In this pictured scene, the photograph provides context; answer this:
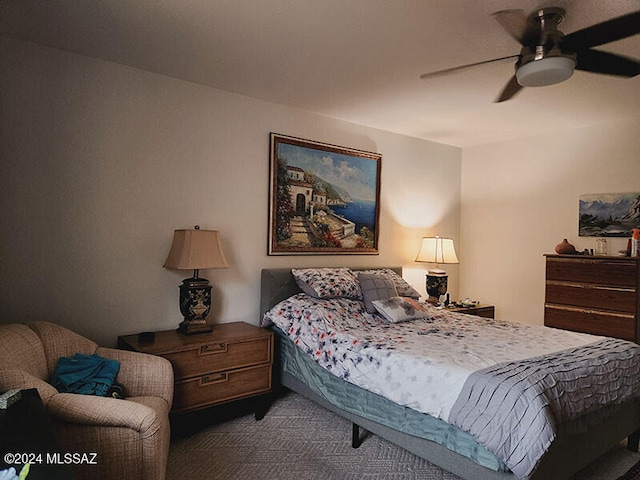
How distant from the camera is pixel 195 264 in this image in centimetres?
298

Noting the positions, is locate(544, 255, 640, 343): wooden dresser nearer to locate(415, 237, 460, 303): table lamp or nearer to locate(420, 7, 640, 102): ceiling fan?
locate(415, 237, 460, 303): table lamp

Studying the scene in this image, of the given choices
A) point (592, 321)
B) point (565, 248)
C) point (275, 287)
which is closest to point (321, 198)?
point (275, 287)

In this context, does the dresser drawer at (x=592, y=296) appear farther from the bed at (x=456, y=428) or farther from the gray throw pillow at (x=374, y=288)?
the gray throw pillow at (x=374, y=288)

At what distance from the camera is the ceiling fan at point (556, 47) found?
207 centimetres

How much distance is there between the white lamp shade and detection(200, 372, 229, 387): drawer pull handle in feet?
8.55

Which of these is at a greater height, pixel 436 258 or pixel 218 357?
pixel 436 258

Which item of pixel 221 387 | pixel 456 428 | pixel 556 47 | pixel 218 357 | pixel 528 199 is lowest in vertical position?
pixel 221 387

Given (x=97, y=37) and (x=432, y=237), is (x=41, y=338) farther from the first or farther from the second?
(x=432, y=237)

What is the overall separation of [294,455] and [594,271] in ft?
10.1

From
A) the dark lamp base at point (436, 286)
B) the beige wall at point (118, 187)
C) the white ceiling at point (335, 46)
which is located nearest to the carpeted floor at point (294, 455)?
the beige wall at point (118, 187)

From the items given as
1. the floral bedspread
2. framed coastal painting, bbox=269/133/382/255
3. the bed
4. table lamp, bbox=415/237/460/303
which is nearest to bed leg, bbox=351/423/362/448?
the bed

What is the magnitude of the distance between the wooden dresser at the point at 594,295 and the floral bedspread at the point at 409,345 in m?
0.98

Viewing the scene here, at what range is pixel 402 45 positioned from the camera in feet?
8.46

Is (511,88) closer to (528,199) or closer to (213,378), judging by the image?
(528,199)
